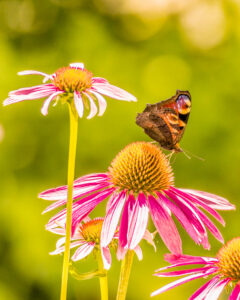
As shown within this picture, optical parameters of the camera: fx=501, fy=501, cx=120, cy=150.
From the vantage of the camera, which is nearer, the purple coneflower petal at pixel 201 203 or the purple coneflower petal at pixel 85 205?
the purple coneflower petal at pixel 85 205

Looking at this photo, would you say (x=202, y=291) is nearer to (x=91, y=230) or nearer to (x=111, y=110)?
(x=91, y=230)

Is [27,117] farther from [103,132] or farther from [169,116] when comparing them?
[169,116]

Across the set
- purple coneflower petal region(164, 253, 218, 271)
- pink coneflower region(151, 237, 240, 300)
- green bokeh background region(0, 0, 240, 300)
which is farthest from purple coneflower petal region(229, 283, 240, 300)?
green bokeh background region(0, 0, 240, 300)

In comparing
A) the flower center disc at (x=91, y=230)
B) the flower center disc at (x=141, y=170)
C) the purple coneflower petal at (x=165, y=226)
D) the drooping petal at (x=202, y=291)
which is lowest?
the drooping petal at (x=202, y=291)

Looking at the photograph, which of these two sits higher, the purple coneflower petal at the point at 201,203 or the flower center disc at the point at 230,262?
the purple coneflower petal at the point at 201,203

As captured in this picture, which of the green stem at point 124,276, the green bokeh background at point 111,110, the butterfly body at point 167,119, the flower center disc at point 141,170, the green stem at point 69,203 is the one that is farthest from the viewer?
the green bokeh background at point 111,110

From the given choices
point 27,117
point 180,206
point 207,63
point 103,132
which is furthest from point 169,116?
point 207,63

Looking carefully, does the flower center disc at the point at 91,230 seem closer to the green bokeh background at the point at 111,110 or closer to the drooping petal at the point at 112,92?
the drooping petal at the point at 112,92

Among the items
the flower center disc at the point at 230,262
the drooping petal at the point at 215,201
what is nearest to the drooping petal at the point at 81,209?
the drooping petal at the point at 215,201
